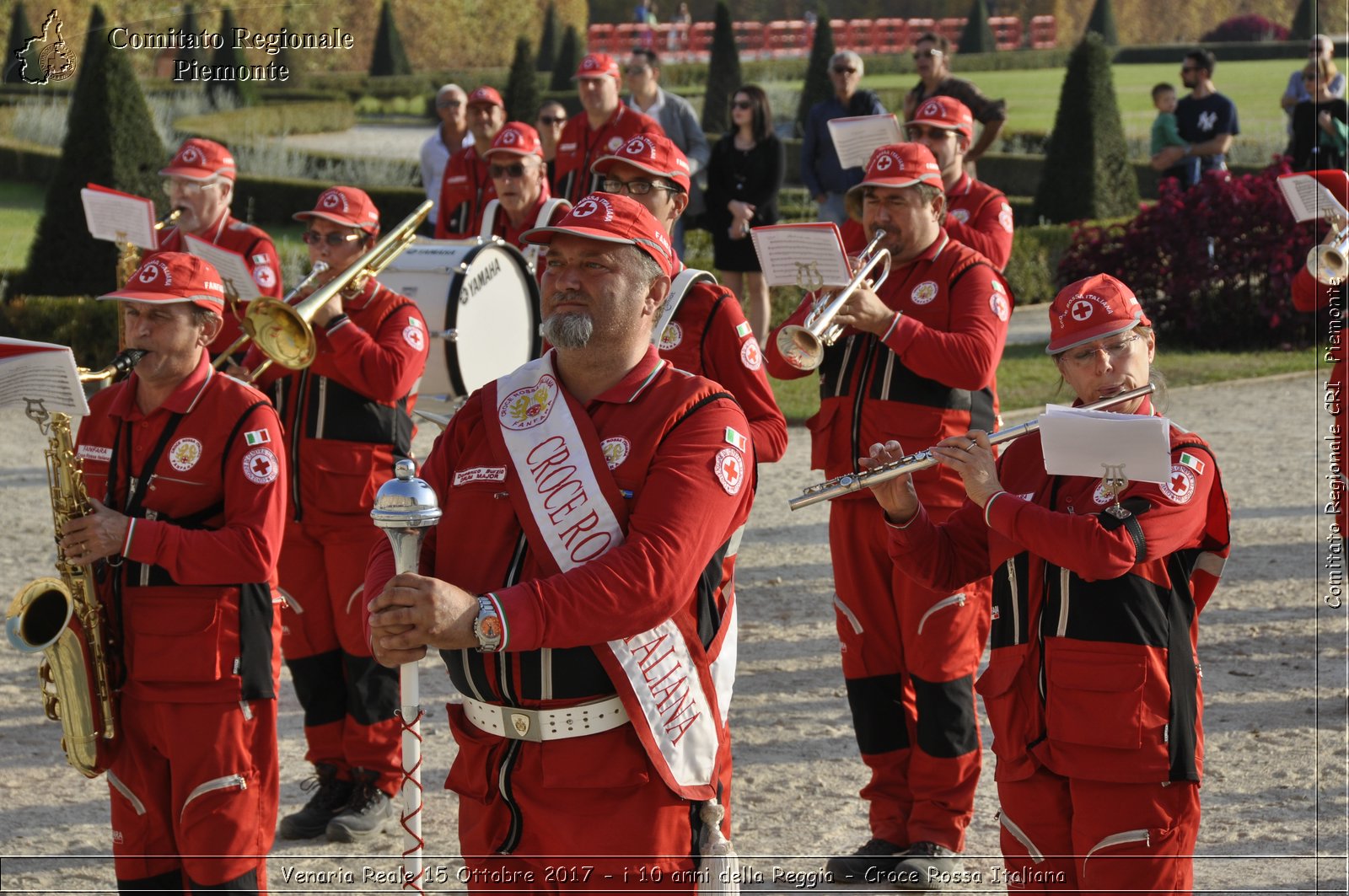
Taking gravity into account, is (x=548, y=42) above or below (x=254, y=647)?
above

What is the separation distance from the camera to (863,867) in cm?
615

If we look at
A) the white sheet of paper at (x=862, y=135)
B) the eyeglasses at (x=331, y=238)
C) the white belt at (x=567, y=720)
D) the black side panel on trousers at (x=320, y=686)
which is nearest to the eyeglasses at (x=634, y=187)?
the eyeglasses at (x=331, y=238)

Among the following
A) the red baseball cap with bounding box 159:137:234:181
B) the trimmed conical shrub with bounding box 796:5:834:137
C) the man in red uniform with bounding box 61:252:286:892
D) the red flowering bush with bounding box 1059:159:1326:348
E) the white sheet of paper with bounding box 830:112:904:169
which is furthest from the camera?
the trimmed conical shrub with bounding box 796:5:834:137

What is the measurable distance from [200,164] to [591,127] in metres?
3.77

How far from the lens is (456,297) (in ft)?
27.2

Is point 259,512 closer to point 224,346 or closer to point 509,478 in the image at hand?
point 509,478

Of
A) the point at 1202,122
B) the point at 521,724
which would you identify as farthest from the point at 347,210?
the point at 1202,122

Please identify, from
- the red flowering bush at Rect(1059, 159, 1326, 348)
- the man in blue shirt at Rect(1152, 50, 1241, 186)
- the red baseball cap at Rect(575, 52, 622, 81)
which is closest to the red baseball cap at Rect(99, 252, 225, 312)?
the red baseball cap at Rect(575, 52, 622, 81)

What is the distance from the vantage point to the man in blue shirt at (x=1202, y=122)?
17.0 m

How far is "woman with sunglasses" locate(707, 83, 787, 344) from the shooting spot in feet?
47.2

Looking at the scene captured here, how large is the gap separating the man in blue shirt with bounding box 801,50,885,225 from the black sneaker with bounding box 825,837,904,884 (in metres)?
9.38

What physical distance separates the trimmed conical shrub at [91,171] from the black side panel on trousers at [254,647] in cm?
1290

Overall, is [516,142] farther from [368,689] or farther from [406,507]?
[406,507]

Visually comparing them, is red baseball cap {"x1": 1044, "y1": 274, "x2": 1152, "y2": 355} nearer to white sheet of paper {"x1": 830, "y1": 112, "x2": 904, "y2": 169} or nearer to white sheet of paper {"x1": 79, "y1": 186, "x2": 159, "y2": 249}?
white sheet of paper {"x1": 830, "y1": 112, "x2": 904, "y2": 169}
